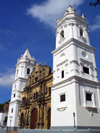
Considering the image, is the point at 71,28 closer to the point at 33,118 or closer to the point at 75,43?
the point at 75,43

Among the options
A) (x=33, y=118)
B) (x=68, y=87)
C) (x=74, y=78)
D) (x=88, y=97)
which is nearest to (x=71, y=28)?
(x=74, y=78)

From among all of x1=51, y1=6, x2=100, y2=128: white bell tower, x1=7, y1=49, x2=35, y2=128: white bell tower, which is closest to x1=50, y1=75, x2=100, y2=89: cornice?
x1=51, y1=6, x2=100, y2=128: white bell tower

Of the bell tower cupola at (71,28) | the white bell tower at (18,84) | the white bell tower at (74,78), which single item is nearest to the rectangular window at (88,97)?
the white bell tower at (74,78)

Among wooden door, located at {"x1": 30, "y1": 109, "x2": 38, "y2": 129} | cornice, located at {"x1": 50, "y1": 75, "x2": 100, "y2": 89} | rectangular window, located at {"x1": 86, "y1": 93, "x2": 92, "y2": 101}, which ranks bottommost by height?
wooden door, located at {"x1": 30, "y1": 109, "x2": 38, "y2": 129}

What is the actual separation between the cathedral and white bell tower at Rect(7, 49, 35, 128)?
1350 mm

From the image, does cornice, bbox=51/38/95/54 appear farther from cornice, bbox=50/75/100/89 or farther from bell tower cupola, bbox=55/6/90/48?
cornice, bbox=50/75/100/89

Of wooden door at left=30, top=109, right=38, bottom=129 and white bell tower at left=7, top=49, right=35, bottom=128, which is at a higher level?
white bell tower at left=7, top=49, right=35, bottom=128

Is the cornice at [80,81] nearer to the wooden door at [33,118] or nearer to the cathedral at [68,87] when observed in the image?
the cathedral at [68,87]

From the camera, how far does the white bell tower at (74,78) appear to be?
16.9 metres

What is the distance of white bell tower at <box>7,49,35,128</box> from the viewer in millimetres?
32625

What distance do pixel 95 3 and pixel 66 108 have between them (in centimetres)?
1243

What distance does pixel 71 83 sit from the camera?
18094mm

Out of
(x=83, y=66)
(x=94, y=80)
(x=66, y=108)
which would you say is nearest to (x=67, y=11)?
(x=83, y=66)

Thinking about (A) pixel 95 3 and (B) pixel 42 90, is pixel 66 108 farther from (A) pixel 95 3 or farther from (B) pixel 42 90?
(A) pixel 95 3
